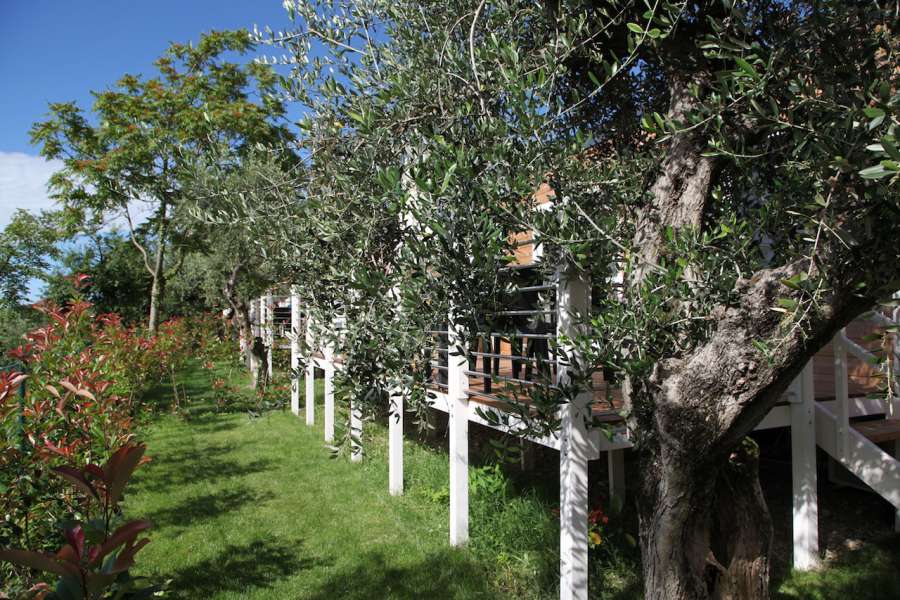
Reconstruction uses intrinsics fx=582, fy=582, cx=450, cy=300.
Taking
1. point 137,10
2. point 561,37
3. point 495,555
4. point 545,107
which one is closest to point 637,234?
point 545,107

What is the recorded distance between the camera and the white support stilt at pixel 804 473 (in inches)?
192

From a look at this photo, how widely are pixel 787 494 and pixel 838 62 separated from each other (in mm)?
5510

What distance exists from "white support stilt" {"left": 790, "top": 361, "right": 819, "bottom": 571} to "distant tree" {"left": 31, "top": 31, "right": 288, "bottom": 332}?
12.7 metres

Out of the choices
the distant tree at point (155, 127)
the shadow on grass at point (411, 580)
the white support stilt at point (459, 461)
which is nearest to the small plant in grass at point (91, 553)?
the shadow on grass at point (411, 580)

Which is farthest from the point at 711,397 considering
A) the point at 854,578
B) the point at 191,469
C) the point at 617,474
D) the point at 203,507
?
the point at 191,469

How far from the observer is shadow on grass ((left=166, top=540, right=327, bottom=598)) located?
497cm

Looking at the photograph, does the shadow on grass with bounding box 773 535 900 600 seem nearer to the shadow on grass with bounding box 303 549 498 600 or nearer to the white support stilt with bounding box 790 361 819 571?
the white support stilt with bounding box 790 361 819 571

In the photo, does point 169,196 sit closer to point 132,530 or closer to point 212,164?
point 212,164

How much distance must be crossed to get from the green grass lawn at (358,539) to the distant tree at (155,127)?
7.82 meters

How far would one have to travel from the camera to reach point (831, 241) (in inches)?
86.2

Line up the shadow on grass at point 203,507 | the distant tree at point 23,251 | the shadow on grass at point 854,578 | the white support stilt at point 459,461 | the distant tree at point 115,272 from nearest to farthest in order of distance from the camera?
the shadow on grass at point 854,578 → the white support stilt at point 459,461 → the shadow on grass at point 203,507 → the distant tree at point 23,251 → the distant tree at point 115,272

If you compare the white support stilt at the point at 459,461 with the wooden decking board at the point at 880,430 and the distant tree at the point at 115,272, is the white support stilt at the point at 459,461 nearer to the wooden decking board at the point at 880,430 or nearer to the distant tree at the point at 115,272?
the wooden decking board at the point at 880,430

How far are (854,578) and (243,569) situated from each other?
5.19m

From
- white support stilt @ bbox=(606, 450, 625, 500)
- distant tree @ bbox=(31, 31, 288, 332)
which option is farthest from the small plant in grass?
distant tree @ bbox=(31, 31, 288, 332)
